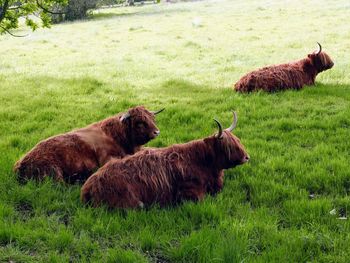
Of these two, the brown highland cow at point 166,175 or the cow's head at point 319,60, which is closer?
the brown highland cow at point 166,175

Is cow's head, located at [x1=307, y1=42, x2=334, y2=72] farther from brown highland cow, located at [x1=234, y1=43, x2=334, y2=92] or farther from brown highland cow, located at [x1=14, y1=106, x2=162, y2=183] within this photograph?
brown highland cow, located at [x1=14, y1=106, x2=162, y2=183]

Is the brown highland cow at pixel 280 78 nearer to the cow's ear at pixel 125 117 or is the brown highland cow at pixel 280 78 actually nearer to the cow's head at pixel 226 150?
the cow's ear at pixel 125 117

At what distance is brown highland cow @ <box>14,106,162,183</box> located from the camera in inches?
241

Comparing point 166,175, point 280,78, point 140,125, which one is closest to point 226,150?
point 166,175

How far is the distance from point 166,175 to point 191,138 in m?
2.26

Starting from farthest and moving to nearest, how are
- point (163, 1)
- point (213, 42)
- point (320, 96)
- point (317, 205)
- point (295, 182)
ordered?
point (163, 1)
point (213, 42)
point (320, 96)
point (295, 182)
point (317, 205)

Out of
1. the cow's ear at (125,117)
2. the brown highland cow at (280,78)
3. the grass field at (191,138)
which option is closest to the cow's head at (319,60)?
the brown highland cow at (280,78)

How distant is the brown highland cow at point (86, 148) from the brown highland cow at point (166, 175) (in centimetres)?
79

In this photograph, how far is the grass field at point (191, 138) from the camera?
4605 mm

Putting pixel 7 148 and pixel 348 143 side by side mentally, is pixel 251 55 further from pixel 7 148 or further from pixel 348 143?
pixel 7 148

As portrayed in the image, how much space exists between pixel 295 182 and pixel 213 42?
560 inches

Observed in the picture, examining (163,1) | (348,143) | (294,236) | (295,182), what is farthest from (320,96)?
(163,1)

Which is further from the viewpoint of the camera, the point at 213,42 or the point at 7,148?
the point at 213,42

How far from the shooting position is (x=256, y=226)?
4.88 metres
